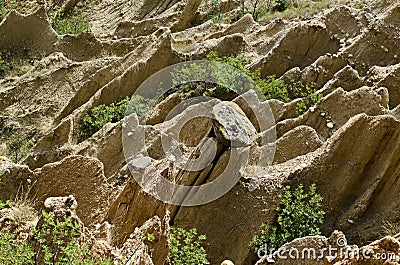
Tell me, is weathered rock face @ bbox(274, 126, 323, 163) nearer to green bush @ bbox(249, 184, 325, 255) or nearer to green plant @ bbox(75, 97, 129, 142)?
green bush @ bbox(249, 184, 325, 255)

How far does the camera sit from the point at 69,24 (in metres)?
32.0

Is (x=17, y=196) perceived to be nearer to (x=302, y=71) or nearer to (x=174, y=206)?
(x=174, y=206)

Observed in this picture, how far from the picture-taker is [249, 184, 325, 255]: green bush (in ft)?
38.7

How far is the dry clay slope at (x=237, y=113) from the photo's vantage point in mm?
11891

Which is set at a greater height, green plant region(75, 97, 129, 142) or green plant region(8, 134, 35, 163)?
green plant region(75, 97, 129, 142)

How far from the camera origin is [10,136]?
21547mm

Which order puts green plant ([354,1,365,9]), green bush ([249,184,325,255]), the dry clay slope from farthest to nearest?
green plant ([354,1,365,9])
the dry clay slope
green bush ([249,184,325,255])

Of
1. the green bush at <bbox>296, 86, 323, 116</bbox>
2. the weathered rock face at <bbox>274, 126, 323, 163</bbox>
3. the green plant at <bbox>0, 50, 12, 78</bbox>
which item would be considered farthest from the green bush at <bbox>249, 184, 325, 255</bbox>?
the green plant at <bbox>0, 50, 12, 78</bbox>

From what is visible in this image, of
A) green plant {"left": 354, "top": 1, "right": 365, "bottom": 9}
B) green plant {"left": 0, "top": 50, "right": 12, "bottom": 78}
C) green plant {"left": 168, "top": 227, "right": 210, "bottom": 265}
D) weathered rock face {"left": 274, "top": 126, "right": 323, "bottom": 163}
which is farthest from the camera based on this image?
green plant {"left": 0, "top": 50, "right": 12, "bottom": 78}

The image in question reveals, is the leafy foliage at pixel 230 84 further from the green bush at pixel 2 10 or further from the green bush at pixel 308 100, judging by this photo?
the green bush at pixel 2 10

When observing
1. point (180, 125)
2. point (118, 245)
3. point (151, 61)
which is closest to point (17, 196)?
point (118, 245)

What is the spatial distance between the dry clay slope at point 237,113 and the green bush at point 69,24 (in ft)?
3.67

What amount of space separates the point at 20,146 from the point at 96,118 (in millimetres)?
2734

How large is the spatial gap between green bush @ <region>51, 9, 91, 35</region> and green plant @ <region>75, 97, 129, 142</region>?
439 inches
